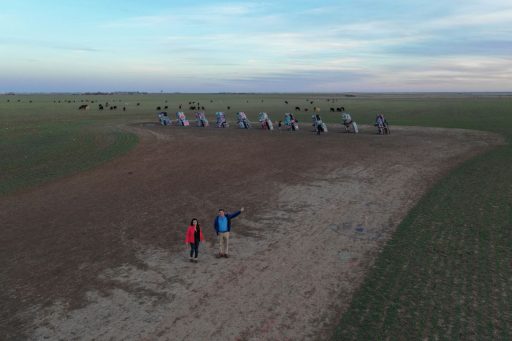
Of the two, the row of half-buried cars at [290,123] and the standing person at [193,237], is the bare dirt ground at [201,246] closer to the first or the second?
the standing person at [193,237]

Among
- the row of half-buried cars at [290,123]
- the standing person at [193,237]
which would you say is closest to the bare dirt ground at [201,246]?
the standing person at [193,237]

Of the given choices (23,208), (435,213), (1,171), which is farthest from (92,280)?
(1,171)

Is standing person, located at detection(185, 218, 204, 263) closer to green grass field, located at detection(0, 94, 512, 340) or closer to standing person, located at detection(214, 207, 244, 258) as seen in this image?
standing person, located at detection(214, 207, 244, 258)

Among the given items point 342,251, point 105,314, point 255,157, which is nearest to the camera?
point 105,314

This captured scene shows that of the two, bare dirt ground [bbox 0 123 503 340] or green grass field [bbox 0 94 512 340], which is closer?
green grass field [bbox 0 94 512 340]

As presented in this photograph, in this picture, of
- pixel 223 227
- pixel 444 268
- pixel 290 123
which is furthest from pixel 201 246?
pixel 290 123

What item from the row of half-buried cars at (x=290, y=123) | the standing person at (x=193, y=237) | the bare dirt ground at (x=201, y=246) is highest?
the row of half-buried cars at (x=290, y=123)

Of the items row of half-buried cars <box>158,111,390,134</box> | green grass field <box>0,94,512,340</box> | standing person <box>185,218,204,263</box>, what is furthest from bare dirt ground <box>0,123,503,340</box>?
row of half-buried cars <box>158,111,390,134</box>

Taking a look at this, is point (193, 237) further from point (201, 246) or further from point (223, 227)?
point (201, 246)

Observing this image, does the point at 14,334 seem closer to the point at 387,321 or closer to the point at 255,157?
the point at 387,321
